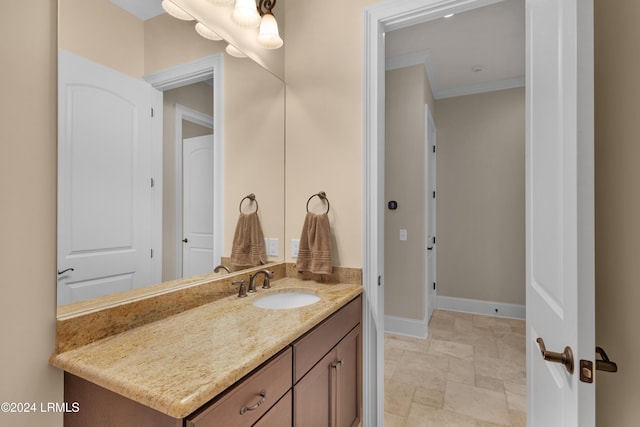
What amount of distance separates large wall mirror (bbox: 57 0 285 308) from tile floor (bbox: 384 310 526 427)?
1.61 meters

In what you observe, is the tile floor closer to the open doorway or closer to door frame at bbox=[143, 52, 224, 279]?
the open doorway

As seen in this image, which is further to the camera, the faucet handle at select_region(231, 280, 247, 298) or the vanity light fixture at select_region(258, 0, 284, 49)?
the vanity light fixture at select_region(258, 0, 284, 49)

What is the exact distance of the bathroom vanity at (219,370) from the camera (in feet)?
2.51

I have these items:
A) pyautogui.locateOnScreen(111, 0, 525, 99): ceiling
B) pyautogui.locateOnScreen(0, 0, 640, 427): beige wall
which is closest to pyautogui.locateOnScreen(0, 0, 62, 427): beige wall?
pyautogui.locateOnScreen(0, 0, 640, 427): beige wall

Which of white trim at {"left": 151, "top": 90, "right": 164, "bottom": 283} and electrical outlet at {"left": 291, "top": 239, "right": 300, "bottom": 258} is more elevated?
white trim at {"left": 151, "top": 90, "right": 164, "bottom": 283}

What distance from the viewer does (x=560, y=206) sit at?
0.86 metres

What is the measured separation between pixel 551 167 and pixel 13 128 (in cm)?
153

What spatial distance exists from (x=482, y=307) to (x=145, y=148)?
A: 3984 millimetres

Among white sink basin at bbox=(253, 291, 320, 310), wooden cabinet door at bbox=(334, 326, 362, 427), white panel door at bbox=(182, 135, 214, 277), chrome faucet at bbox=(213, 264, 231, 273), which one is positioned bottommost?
wooden cabinet door at bbox=(334, 326, 362, 427)

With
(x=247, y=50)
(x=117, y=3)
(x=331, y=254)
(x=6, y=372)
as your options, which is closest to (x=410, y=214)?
(x=331, y=254)

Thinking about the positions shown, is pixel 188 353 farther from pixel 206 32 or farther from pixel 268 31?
pixel 268 31

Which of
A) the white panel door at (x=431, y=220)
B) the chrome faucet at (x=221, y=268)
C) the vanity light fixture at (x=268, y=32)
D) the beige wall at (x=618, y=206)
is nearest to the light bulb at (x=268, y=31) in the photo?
the vanity light fixture at (x=268, y=32)

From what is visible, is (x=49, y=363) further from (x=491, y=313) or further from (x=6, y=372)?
(x=491, y=313)

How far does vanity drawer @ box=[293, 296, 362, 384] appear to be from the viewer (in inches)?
45.3
